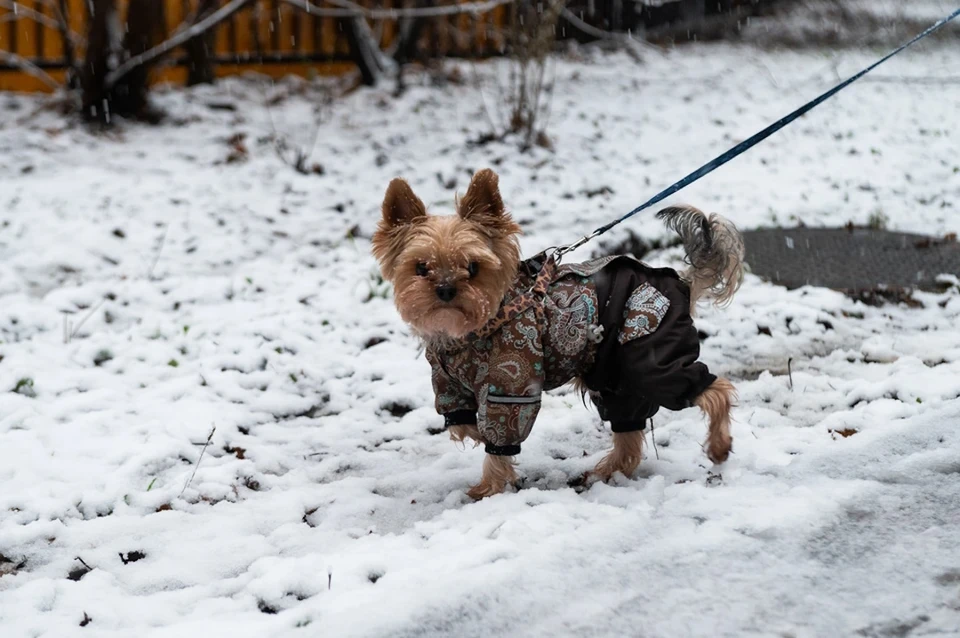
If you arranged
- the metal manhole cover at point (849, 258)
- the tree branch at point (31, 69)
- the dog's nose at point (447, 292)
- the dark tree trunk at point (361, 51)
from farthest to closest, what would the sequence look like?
the dark tree trunk at point (361, 51)
the tree branch at point (31, 69)
the metal manhole cover at point (849, 258)
the dog's nose at point (447, 292)

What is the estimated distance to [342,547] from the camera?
10.7ft

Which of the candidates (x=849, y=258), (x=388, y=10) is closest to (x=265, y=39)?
(x=388, y=10)

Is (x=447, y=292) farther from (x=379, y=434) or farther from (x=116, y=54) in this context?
(x=116, y=54)

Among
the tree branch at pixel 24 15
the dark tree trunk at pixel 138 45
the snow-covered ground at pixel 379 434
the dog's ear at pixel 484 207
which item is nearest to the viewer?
the snow-covered ground at pixel 379 434

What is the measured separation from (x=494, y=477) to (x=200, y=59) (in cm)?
892

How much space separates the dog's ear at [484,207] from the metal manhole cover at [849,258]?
3.13 m

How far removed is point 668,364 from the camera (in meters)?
3.32

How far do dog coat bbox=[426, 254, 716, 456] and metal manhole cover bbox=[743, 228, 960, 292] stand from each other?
2.78m

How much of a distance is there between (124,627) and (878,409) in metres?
3.05

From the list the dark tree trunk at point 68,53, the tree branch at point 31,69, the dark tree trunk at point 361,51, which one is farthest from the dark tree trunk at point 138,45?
the dark tree trunk at point 361,51

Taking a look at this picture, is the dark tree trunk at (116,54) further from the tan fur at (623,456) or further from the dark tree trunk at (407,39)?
the tan fur at (623,456)

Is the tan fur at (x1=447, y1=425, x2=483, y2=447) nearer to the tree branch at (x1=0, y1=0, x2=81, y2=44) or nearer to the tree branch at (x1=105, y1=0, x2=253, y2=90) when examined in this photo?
the tree branch at (x1=105, y1=0, x2=253, y2=90)

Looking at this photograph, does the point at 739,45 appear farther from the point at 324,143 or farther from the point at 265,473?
the point at 265,473

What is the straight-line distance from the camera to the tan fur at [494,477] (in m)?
3.52
